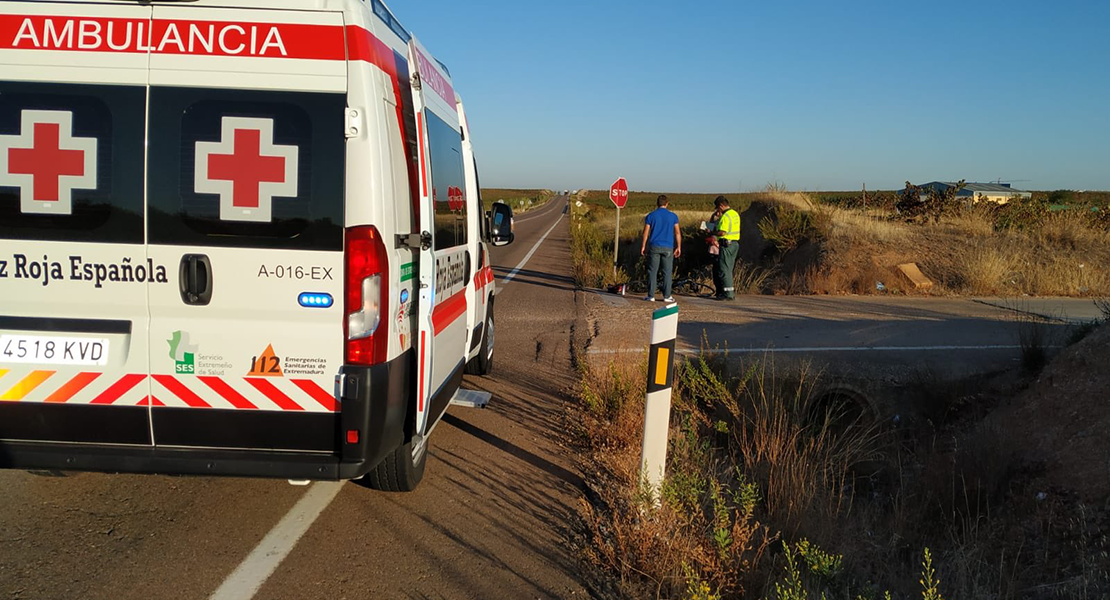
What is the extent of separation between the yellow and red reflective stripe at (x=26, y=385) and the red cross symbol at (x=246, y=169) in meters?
1.13

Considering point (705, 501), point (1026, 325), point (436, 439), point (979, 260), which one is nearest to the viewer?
point (705, 501)

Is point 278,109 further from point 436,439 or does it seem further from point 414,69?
point 436,439

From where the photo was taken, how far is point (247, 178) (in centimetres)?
360

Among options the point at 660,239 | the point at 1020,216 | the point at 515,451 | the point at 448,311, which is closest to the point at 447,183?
the point at 448,311

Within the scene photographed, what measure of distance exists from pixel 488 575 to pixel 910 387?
564 cm

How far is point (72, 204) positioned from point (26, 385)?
0.88 metres

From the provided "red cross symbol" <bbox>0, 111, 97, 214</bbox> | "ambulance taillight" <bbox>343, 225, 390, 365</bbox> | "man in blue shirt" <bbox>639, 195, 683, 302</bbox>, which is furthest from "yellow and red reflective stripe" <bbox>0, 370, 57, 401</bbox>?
"man in blue shirt" <bbox>639, 195, 683, 302</bbox>

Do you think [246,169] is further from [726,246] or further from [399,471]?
[726,246]

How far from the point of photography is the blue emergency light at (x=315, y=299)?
11.8 ft

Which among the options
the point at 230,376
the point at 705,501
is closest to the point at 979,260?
the point at 705,501

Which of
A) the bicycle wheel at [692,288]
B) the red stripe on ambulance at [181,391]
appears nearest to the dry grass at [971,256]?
the bicycle wheel at [692,288]

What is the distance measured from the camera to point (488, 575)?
148 inches

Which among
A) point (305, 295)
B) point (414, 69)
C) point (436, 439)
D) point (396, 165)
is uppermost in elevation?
point (414, 69)

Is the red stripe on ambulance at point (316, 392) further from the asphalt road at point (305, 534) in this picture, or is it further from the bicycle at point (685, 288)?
the bicycle at point (685, 288)
